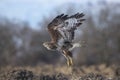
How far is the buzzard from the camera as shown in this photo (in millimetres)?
15578

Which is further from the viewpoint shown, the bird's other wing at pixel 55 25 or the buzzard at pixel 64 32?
the buzzard at pixel 64 32

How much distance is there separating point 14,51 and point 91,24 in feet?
27.9

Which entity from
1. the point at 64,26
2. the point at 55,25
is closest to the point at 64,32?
the point at 64,26

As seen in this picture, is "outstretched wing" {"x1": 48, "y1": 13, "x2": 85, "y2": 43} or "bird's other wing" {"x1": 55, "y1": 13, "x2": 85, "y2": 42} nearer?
"outstretched wing" {"x1": 48, "y1": 13, "x2": 85, "y2": 43}

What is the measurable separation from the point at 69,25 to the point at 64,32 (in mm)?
250

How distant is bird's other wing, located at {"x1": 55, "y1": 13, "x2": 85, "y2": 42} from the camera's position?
51.4 ft

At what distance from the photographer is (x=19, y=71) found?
53.0 ft

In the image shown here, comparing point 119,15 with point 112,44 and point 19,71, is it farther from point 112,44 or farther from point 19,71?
point 19,71

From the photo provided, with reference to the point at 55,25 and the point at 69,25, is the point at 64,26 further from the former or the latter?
the point at 55,25

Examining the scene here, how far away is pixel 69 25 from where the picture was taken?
51.8ft

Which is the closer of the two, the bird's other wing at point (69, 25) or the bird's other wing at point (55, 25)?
the bird's other wing at point (55, 25)

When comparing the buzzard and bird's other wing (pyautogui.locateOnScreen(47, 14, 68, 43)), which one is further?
the buzzard

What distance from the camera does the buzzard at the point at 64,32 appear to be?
15.6 metres

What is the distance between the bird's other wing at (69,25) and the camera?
1566cm
